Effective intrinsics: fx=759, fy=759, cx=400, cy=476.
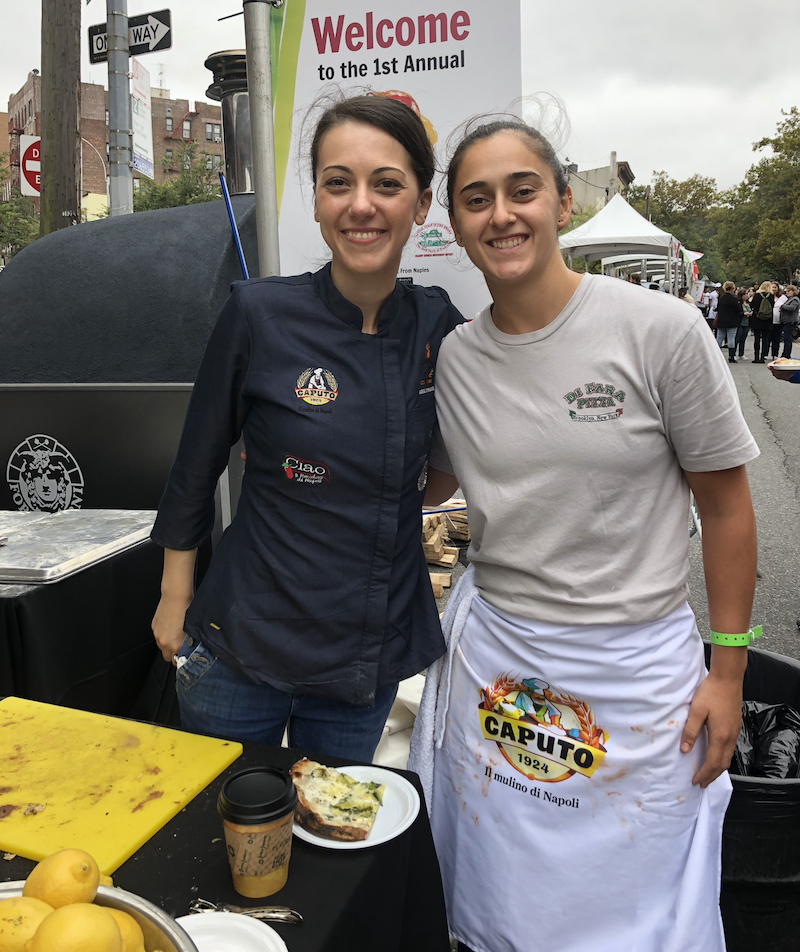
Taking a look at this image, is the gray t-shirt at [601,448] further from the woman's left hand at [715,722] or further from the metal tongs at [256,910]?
the metal tongs at [256,910]

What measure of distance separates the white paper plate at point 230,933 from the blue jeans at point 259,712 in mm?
598

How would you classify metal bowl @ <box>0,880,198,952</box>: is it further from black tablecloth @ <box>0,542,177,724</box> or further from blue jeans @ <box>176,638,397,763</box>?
black tablecloth @ <box>0,542,177,724</box>

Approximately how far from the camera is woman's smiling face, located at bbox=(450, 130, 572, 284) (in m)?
1.59

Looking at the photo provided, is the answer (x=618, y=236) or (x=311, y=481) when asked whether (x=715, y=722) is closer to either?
(x=311, y=481)

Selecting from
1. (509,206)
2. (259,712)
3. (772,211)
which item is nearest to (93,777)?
(259,712)

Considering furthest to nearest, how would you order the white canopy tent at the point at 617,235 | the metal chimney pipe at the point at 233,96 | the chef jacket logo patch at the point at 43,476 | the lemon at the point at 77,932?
the white canopy tent at the point at 617,235
the metal chimney pipe at the point at 233,96
the chef jacket logo patch at the point at 43,476
the lemon at the point at 77,932

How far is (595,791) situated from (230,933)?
84 cm

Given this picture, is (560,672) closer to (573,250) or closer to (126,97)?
(126,97)

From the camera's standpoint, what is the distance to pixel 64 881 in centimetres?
91

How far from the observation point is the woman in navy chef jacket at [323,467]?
165 cm

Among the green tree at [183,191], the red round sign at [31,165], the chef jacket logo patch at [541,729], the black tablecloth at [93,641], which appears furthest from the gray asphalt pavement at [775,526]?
the green tree at [183,191]

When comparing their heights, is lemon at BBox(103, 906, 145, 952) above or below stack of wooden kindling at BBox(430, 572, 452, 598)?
above

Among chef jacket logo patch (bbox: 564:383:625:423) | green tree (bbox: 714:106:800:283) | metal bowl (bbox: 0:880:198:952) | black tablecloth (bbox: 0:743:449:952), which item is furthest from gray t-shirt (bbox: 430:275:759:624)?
green tree (bbox: 714:106:800:283)

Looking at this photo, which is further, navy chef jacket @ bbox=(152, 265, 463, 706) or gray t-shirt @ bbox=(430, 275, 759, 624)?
navy chef jacket @ bbox=(152, 265, 463, 706)
